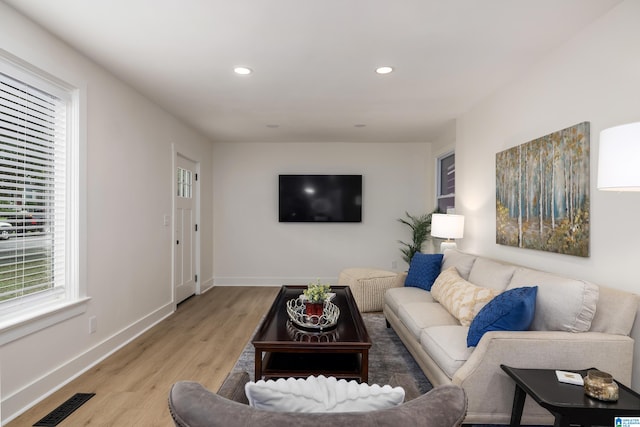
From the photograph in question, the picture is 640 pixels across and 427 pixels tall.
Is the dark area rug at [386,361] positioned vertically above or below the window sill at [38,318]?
below

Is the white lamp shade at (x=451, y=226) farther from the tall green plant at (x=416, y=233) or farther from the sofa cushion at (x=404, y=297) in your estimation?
the tall green plant at (x=416, y=233)

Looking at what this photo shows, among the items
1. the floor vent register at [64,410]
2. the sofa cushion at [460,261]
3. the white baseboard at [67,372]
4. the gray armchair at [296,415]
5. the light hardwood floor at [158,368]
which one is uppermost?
the gray armchair at [296,415]

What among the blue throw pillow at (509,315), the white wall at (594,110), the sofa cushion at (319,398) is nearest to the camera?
the sofa cushion at (319,398)

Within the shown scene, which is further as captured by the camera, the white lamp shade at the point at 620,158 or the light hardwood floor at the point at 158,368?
the light hardwood floor at the point at 158,368

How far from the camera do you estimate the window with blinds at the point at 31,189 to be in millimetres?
2224

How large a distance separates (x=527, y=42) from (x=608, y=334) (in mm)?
1939

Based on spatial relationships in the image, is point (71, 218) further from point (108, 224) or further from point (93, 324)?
point (93, 324)

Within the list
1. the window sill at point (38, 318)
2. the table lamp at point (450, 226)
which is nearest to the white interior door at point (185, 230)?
the window sill at point (38, 318)

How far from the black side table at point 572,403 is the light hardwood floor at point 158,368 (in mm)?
1911

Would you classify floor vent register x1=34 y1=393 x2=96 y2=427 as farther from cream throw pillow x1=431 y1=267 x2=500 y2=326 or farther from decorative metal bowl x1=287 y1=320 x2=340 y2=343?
cream throw pillow x1=431 y1=267 x2=500 y2=326

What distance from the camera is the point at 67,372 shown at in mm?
2600

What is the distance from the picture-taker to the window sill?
2.12 metres

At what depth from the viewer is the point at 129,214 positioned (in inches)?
137

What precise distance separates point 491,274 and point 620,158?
1.51 meters
